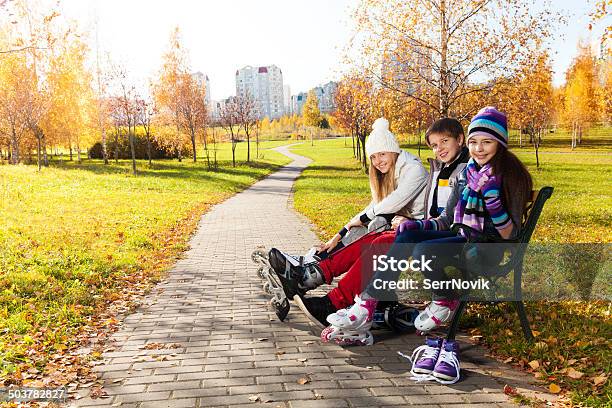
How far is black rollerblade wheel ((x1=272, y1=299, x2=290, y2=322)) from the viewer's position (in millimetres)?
4844

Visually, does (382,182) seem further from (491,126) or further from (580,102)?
(580,102)

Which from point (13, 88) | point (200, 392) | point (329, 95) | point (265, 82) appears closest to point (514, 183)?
point (200, 392)

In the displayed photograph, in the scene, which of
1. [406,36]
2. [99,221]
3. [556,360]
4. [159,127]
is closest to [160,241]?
[99,221]

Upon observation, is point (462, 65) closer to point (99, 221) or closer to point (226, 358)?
point (99, 221)

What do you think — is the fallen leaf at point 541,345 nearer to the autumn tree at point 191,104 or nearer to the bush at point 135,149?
the autumn tree at point 191,104

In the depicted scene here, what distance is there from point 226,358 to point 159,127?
3655cm

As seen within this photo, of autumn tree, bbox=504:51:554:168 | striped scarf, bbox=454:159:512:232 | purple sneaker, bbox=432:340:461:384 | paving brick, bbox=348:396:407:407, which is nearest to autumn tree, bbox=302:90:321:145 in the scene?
autumn tree, bbox=504:51:554:168

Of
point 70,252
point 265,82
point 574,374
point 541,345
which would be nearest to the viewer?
point 574,374

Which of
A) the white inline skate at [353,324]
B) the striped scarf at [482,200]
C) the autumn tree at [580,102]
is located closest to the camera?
the striped scarf at [482,200]

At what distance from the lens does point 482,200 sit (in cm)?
381

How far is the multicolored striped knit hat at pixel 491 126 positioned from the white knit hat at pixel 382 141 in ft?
2.97

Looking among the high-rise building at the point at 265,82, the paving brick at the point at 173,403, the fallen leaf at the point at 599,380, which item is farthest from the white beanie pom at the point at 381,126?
the high-rise building at the point at 265,82

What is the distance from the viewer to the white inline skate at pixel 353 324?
4180 millimetres

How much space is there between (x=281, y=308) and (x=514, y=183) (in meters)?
2.33
